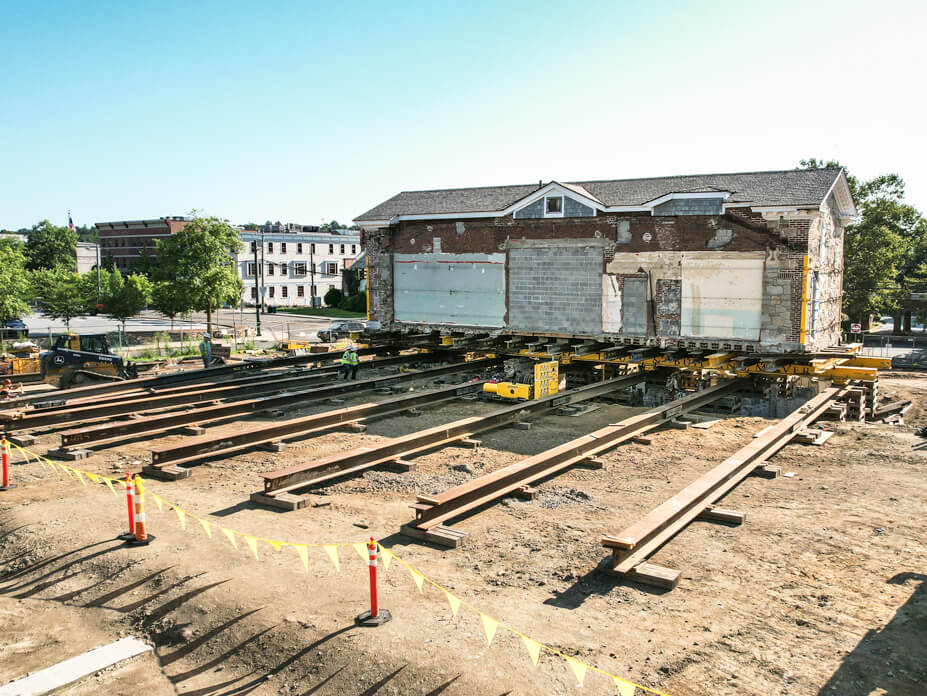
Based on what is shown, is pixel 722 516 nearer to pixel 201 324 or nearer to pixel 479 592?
pixel 479 592

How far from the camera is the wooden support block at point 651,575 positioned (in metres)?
7.62

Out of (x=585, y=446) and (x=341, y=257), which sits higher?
(x=341, y=257)

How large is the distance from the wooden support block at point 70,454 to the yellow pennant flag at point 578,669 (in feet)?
35.0

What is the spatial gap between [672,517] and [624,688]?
392 centimetres

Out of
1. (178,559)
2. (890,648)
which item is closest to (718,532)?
(890,648)

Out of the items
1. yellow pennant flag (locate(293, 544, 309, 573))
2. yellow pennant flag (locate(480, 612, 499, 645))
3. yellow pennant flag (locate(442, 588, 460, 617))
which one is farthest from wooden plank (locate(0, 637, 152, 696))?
yellow pennant flag (locate(480, 612, 499, 645))

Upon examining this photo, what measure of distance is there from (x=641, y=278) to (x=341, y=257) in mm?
66697

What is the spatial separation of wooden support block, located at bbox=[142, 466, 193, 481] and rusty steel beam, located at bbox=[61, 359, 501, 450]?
2.35m

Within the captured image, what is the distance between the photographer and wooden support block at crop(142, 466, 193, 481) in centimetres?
1174

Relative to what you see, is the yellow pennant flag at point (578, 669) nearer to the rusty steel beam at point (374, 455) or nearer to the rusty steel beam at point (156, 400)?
the rusty steel beam at point (374, 455)

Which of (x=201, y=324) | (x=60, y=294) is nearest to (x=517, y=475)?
(x=60, y=294)

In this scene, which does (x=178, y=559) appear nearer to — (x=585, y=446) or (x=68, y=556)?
(x=68, y=556)

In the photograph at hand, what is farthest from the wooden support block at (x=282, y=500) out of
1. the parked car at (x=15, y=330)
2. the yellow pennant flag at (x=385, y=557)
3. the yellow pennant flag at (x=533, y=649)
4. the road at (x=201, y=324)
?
the parked car at (x=15, y=330)

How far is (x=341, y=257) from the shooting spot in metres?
84.7
